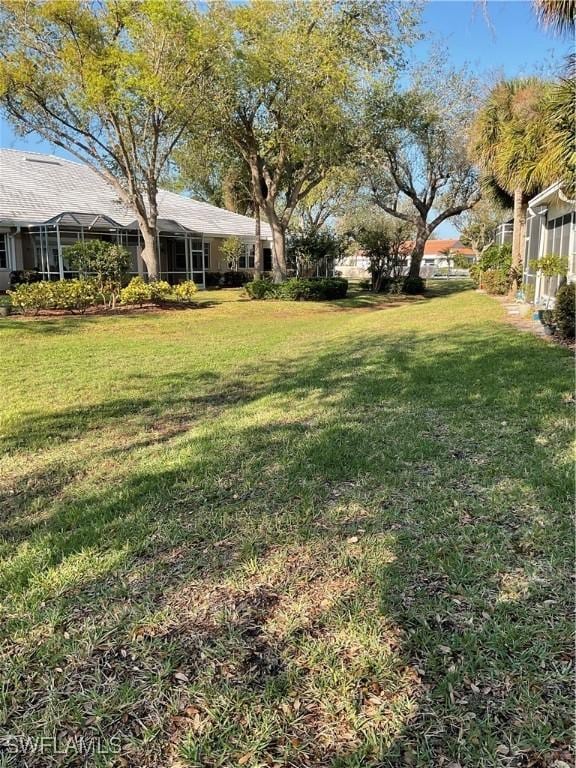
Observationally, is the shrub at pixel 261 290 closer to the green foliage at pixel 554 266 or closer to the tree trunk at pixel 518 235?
the tree trunk at pixel 518 235

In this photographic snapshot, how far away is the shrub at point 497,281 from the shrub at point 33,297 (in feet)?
49.4

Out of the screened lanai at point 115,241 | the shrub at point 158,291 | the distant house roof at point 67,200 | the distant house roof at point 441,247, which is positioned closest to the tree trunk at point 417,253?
the distant house roof at point 67,200

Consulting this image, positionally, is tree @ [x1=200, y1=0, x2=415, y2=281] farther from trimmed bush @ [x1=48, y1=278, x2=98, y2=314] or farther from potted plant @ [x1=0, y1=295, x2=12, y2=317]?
potted plant @ [x1=0, y1=295, x2=12, y2=317]

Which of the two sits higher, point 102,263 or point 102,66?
point 102,66

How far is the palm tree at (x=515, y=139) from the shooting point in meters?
15.9

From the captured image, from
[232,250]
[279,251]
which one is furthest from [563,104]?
[232,250]

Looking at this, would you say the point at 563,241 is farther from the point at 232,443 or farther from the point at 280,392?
the point at 232,443

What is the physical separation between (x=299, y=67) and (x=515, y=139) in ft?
23.1

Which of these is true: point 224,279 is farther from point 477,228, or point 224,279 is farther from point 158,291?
point 477,228

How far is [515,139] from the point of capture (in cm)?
1648

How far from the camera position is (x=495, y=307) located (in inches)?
607

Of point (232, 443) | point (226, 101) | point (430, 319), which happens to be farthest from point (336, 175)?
point (232, 443)

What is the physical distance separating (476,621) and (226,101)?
19.3 metres

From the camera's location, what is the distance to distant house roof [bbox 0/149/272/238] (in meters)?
22.6
